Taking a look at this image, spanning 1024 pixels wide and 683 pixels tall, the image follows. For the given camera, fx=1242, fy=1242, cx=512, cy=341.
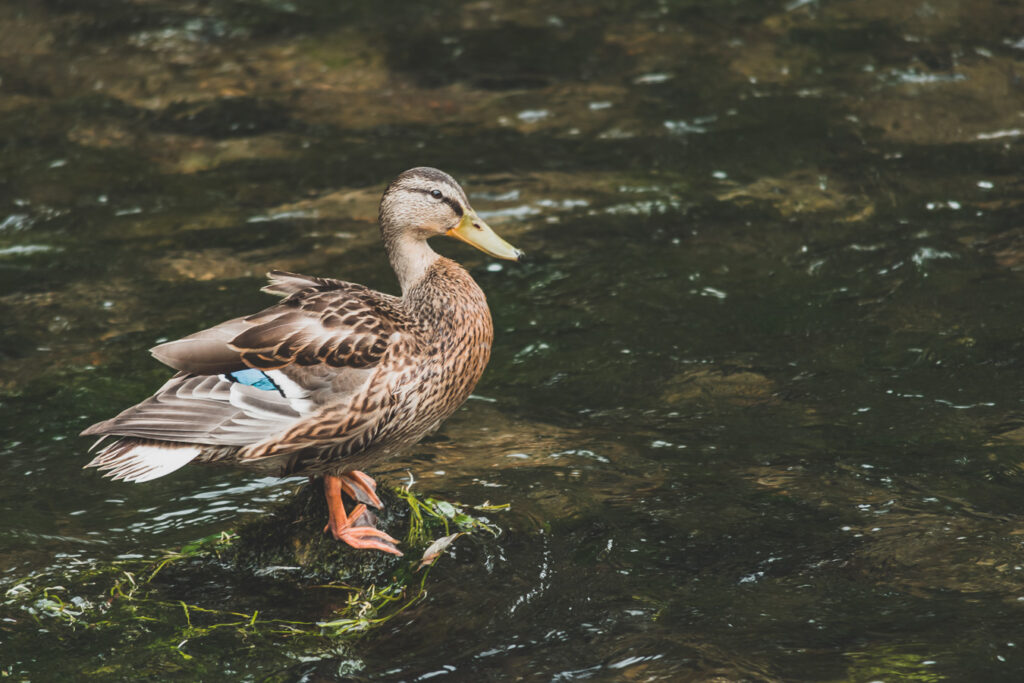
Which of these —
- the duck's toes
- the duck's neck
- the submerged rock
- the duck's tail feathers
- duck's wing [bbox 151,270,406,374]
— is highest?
the duck's neck

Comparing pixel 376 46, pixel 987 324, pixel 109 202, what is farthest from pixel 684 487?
pixel 376 46

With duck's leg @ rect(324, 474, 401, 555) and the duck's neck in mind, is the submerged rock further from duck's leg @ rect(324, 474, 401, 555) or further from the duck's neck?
the duck's neck

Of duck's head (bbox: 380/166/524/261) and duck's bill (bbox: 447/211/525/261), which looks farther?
duck's bill (bbox: 447/211/525/261)

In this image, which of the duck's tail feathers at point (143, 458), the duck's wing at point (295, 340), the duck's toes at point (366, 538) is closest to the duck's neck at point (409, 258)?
the duck's wing at point (295, 340)

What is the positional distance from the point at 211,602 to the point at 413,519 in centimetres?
91

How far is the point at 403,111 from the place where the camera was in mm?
10883

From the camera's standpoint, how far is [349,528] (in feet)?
17.1

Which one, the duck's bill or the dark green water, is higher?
the duck's bill

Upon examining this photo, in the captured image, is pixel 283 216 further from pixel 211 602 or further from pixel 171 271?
pixel 211 602

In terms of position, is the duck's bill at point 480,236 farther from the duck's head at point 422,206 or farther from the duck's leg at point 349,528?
the duck's leg at point 349,528

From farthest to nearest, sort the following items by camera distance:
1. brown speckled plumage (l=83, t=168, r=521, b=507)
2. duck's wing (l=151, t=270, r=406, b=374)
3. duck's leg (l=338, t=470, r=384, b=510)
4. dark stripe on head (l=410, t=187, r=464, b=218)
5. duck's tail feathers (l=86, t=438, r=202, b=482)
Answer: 1. dark stripe on head (l=410, t=187, r=464, b=218)
2. duck's leg (l=338, t=470, r=384, b=510)
3. duck's wing (l=151, t=270, r=406, b=374)
4. brown speckled plumage (l=83, t=168, r=521, b=507)
5. duck's tail feathers (l=86, t=438, r=202, b=482)

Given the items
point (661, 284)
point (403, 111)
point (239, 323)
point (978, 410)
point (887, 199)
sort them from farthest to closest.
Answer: point (403, 111), point (887, 199), point (661, 284), point (978, 410), point (239, 323)

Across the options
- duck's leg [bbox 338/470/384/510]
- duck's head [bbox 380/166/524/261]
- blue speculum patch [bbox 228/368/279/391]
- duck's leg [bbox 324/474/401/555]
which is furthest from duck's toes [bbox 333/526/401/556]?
duck's head [bbox 380/166/524/261]

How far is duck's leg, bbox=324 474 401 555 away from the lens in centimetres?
517
